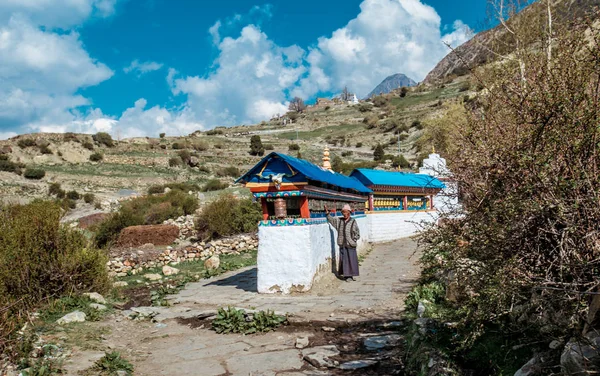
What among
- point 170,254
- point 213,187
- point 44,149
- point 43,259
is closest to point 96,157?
point 44,149

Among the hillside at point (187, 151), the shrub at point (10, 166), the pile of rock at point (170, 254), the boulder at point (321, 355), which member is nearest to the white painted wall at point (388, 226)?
the pile of rock at point (170, 254)

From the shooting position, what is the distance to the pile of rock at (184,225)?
22016mm

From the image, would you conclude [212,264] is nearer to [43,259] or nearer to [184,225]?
[43,259]

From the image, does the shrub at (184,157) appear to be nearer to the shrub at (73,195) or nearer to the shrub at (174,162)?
the shrub at (174,162)

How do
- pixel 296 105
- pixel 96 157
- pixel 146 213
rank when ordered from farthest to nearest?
pixel 296 105 < pixel 96 157 < pixel 146 213

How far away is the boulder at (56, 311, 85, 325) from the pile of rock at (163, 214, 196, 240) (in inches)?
578

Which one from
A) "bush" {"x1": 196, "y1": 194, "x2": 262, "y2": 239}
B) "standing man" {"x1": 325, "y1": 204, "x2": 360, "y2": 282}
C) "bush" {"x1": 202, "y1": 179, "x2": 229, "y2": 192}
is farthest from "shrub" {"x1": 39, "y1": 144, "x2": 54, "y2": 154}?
"standing man" {"x1": 325, "y1": 204, "x2": 360, "y2": 282}

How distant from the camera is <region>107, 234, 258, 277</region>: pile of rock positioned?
1505 cm

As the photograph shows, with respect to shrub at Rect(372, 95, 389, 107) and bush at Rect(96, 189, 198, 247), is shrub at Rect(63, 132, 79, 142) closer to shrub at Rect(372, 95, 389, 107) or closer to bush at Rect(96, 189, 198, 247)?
bush at Rect(96, 189, 198, 247)

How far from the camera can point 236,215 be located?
20375 millimetres

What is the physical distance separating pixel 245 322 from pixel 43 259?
3938mm

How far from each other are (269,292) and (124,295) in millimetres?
3479

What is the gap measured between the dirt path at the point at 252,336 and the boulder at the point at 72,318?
357 millimetres

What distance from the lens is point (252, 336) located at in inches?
260
